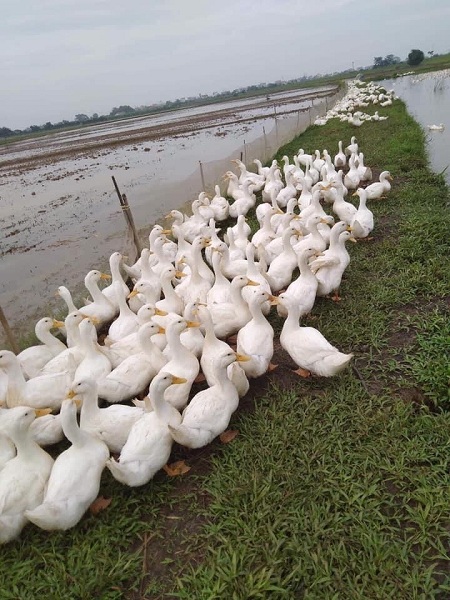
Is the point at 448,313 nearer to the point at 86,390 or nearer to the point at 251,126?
the point at 86,390

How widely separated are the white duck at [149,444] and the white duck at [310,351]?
1345 millimetres

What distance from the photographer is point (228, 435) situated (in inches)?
154

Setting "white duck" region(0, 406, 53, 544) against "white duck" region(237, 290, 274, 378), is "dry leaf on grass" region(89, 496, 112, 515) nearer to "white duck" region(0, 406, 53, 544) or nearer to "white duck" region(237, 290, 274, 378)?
"white duck" region(0, 406, 53, 544)

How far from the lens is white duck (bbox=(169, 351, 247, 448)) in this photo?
3.53 meters

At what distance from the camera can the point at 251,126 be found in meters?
31.5

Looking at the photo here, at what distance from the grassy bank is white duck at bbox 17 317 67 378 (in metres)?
2.06

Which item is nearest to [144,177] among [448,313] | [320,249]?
[320,249]

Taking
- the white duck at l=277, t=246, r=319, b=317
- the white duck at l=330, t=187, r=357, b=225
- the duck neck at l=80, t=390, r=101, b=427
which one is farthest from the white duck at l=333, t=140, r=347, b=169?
the duck neck at l=80, t=390, r=101, b=427

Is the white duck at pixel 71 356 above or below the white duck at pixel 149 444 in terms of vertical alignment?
above

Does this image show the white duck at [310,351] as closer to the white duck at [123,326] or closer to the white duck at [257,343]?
the white duck at [257,343]

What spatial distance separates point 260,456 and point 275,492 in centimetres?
38

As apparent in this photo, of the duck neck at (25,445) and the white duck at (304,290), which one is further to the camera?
the white duck at (304,290)

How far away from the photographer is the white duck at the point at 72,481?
3083mm

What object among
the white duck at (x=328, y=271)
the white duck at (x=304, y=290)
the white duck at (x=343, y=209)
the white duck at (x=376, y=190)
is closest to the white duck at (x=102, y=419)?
the white duck at (x=304, y=290)
